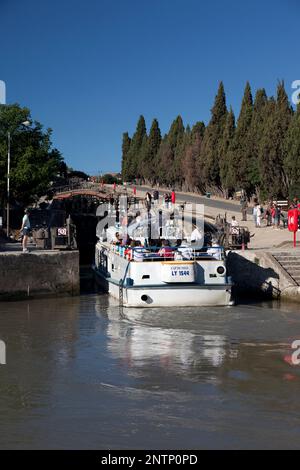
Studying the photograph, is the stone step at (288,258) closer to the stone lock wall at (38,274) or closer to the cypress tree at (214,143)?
the stone lock wall at (38,274)

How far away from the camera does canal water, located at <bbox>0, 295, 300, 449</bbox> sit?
9344mm

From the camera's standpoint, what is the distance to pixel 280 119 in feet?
171

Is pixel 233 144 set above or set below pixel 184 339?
above

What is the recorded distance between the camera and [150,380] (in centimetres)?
1218

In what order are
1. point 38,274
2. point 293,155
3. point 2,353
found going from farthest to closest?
1. point 293,155
2. point 38,274
3. point 2,353

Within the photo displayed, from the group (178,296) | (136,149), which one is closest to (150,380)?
(178,296)

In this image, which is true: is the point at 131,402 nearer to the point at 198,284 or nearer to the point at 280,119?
the point at 198,284

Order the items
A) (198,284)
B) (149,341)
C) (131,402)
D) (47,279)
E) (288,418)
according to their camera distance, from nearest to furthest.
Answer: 1. (288,418)
2. (131,402)
3. (149,341)
4. (198,284)
5. (47,279)

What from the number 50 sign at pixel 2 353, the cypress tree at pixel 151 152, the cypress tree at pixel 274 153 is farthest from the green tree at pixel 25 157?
the cypress tree at pixel 151 152

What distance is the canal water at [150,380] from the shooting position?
368 inches

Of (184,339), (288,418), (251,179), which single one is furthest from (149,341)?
(251,179)

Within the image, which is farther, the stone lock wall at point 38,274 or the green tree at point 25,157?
the green tree at point 25,157

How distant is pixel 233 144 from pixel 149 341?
4855 centimetres

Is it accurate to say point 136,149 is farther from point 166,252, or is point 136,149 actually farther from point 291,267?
point 166,252
